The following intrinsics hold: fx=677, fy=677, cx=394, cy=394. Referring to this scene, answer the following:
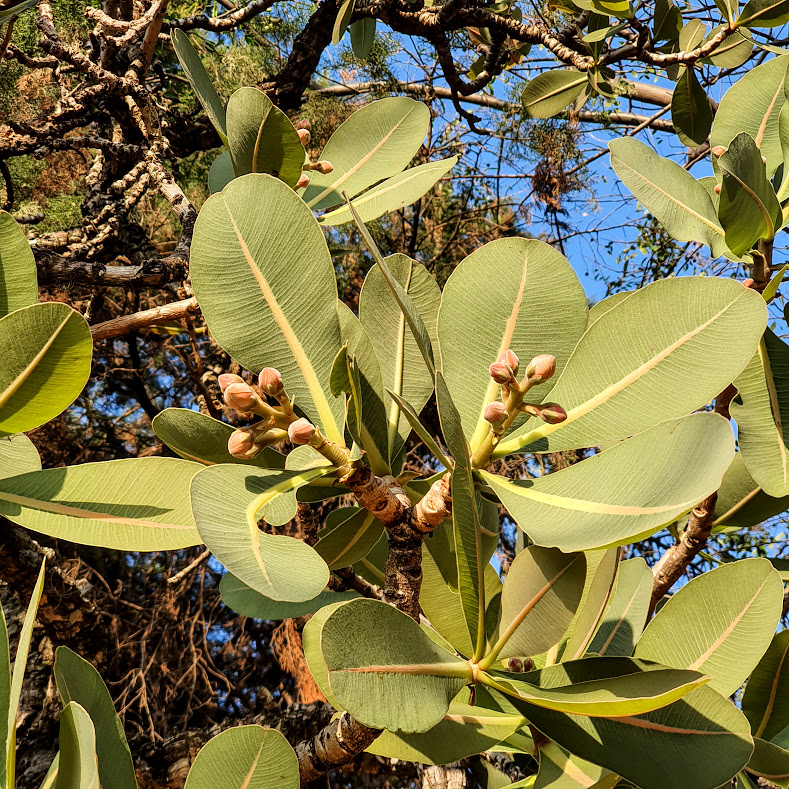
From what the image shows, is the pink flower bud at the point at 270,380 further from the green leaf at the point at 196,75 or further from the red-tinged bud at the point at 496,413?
the green leaf at the point at 196,75

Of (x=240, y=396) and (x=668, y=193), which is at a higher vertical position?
(x=668, y=193)

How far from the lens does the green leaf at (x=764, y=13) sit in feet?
3.94

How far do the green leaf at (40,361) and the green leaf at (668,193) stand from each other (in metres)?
0.57

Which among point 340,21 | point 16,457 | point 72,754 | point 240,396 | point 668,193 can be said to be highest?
point 340,21

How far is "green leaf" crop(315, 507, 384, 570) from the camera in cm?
54

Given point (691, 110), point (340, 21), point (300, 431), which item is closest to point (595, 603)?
point (300, 431)

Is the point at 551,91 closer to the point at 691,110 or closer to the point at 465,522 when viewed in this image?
the point at 691,110

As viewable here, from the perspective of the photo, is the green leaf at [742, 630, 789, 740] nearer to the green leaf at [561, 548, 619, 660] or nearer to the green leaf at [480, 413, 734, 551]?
the green leaf at [561, 548, 619, 660]

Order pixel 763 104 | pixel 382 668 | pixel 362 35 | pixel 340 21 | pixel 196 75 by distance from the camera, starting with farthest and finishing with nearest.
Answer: pixel 362 35 < pixel 340 21 < pixel 763 104 < pixel 196 75 < pixel 382 668

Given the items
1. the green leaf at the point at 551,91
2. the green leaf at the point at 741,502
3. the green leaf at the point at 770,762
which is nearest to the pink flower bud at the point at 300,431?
the green leaf at the point at 770,762

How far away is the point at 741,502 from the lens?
0.84 meters

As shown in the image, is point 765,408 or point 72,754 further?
point 765,408

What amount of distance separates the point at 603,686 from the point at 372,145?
2.13ft

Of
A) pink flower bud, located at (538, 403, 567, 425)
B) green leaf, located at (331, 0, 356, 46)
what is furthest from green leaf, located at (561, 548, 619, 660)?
green leaf, located at (331, 0, 356, 46)
